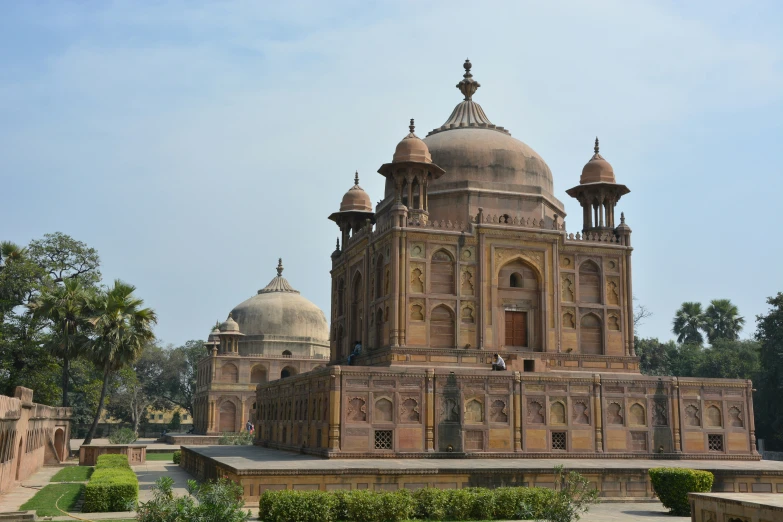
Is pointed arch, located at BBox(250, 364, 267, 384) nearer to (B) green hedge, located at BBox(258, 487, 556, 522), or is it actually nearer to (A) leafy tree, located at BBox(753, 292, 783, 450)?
(A) leafy tree, located at BBox(753, 292, 783, 450)

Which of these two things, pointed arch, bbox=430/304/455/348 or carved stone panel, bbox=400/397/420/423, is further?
pointed arch, bbox=430/304/455/348

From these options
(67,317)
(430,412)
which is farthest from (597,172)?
(67,317)

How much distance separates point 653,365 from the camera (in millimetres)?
71438

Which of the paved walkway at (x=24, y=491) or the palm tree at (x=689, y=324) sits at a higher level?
the palm tree at (x=689, y=324)

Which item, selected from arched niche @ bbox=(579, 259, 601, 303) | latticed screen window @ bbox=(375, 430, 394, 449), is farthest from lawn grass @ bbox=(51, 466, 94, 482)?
arched niche @ bbox=(579, 259, 601, 303)

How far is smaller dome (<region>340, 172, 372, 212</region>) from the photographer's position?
3838 cm

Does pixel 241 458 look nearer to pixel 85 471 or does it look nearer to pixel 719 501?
pixel 85 471

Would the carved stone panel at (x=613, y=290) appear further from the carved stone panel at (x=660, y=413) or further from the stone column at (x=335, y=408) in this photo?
the stone column at (x=335, y=408)

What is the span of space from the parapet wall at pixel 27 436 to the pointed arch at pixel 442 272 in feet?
47.8

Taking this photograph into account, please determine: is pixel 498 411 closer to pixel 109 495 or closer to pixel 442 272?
pixel 442 272

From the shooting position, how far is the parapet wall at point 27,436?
24484 millimetres

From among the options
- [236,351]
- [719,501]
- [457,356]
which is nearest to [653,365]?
[236,351]

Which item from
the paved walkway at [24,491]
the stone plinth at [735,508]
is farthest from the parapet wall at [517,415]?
the stone plinth at [735,508]

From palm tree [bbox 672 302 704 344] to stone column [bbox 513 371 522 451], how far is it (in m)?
52.2
